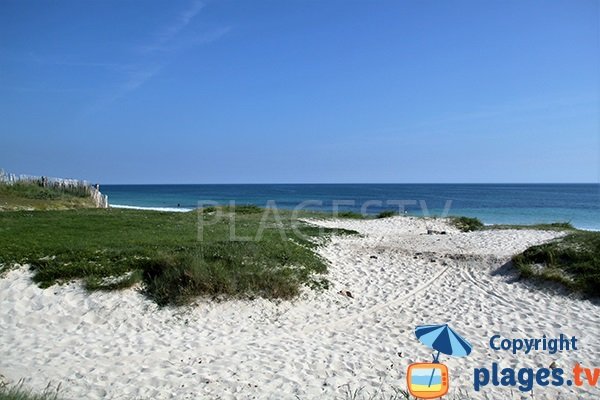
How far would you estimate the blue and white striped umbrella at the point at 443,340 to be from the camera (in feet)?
28.1

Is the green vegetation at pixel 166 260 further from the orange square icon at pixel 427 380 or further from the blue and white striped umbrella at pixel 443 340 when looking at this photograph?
the orange square icon at pixel 427 380

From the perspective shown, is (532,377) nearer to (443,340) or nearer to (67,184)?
(443,340)

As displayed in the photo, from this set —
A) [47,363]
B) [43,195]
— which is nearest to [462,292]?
[47,363]

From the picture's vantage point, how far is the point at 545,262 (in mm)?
13422

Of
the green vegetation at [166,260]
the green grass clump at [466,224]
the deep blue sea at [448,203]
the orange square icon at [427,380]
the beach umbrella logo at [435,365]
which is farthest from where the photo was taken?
the deep blue sea at [448,203]

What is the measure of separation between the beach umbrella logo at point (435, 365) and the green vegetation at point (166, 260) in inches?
133

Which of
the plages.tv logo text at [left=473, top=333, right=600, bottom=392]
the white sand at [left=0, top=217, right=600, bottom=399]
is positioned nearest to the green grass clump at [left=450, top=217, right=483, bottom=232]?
the white sand at [left=0, top=217, right=600, bottom=399]

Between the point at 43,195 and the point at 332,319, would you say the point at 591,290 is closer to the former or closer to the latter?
the point at 332,319

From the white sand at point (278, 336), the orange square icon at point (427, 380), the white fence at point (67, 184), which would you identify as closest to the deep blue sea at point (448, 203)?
the white fence at point (67, 184)

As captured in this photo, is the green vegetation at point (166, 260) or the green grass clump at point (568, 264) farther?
the green grass clump at point (568, 264)

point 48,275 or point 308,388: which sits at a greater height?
point 48,275

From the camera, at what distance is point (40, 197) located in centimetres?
2953

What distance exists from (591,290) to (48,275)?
13.3 metres

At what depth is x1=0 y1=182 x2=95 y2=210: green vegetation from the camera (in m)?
24.8
